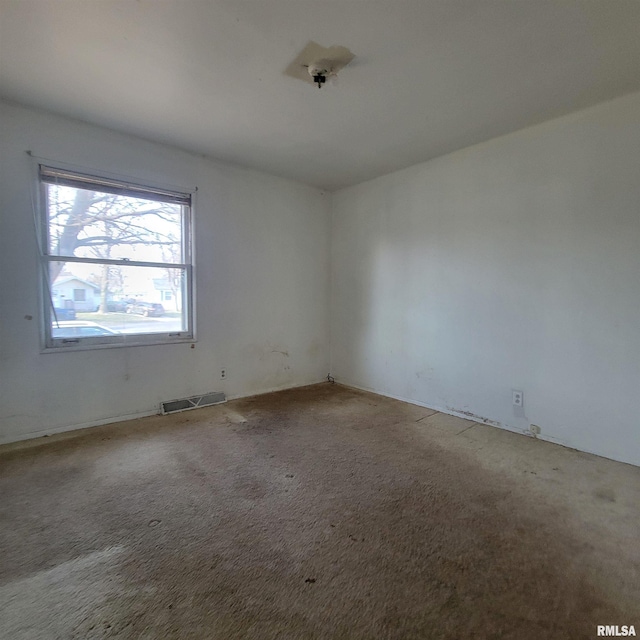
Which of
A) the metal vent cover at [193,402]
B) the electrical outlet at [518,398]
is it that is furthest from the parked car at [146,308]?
the electrical outlet at [518,398]

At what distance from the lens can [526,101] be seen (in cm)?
235

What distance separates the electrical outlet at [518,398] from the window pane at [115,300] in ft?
10.2

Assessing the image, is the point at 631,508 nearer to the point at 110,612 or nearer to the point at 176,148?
the point at 110,612

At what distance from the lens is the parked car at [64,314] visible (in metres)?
2.71

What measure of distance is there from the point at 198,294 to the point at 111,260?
0.81 m

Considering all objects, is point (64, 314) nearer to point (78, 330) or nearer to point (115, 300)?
point (78, 330)

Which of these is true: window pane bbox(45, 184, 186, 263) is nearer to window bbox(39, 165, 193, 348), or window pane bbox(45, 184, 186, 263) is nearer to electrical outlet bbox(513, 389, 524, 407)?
window bbox(39, 165, 193, 348)

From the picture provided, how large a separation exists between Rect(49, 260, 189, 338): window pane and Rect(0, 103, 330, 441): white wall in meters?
0.16

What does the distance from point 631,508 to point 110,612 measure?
252 cm

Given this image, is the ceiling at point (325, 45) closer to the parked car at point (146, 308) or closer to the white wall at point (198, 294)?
the white wall at point (198, 294)

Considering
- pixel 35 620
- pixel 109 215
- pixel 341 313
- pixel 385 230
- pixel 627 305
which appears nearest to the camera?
pixel 35 620

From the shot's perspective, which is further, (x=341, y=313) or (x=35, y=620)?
(x=341, y=313)

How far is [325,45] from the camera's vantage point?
184 cm

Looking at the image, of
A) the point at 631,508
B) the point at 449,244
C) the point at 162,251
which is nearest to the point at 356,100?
the point at 449,244
